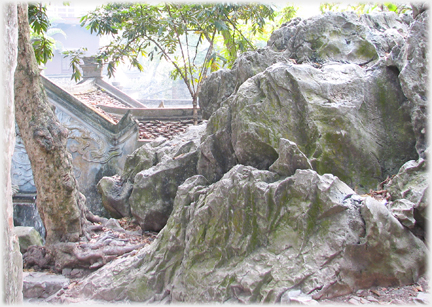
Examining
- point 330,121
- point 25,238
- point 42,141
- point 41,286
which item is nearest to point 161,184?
point 42,141

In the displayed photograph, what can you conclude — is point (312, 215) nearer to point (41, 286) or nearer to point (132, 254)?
Answer: point (132, 254)

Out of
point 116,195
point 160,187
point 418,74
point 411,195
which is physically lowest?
point 116,195

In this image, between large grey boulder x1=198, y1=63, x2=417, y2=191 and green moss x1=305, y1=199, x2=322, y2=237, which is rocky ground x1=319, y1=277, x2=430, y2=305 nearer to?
green moss x1=305, y1=199, x2=322, y2=237

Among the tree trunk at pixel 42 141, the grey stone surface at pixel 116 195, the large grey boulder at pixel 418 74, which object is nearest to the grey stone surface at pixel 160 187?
the grey stone surface at pixel 116 195

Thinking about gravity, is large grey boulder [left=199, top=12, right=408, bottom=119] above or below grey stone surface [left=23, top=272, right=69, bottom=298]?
above

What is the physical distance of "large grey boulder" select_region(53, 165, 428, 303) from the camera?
2.46 metres

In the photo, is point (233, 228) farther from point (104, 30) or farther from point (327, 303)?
point (104, 30)

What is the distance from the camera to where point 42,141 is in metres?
3.80

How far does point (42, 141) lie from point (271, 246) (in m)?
2.47

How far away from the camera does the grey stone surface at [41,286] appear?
3.67 meters

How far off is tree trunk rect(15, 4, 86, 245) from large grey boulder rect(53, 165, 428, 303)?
3.62ft

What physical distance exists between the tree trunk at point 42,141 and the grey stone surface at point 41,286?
1.55ft

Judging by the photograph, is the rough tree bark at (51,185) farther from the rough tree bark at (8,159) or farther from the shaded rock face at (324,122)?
the rough tree bark at (8,159)

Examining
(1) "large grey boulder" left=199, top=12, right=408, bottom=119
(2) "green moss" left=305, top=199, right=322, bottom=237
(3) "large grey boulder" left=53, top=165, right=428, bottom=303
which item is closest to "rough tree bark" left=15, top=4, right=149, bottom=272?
(3) "large grey boulder" left=53, top=165, right=428, bottom=303
